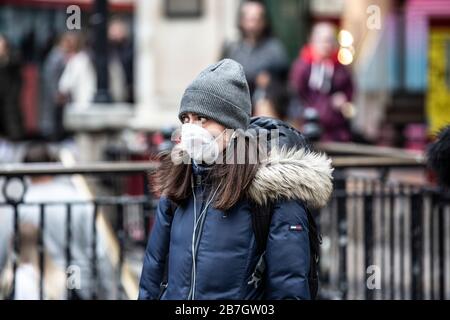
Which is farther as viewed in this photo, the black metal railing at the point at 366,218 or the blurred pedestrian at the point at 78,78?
the blurred pedestrian at the point at 78,78

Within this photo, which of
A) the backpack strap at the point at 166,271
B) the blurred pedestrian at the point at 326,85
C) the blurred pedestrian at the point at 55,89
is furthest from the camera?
the blurred pedestrian at the point at 55,89

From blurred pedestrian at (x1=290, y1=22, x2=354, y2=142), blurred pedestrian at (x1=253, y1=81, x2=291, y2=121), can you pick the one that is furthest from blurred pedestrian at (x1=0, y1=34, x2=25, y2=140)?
blurred pedestrian at (x1=253, y1=81, x2=291, y2=121)

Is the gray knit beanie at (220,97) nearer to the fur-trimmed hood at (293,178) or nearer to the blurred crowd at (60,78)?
the fur-trimmed hood at (293,178)

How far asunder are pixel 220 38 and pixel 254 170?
A: 9.70m

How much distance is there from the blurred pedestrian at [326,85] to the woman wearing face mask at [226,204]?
23.5ft

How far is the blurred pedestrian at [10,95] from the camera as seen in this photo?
20.8m

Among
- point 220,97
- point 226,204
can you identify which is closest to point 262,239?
point 226,204

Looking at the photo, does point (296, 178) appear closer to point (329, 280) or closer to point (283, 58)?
point (329, 280)

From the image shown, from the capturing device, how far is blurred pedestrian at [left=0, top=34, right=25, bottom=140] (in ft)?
68.1

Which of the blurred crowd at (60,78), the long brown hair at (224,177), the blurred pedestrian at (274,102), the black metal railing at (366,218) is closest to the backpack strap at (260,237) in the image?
the long brown hair at (224,177)

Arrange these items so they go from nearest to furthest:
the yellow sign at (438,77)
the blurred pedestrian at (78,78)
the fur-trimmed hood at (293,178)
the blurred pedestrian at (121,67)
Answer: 1. the fur-trimmed hood at (293,178)
2. the yellow sign at (438,77)
3. the blurred pedestrian at (78,78)
4. the blurred pedestrian at (121,67)

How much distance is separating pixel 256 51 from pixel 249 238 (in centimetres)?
731

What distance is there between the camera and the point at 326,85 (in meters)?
12.2

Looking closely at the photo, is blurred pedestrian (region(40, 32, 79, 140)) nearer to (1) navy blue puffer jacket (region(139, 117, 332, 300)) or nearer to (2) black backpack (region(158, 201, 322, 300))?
(1) navy blue puffer jacket (region(139, 117, 332, 300))
